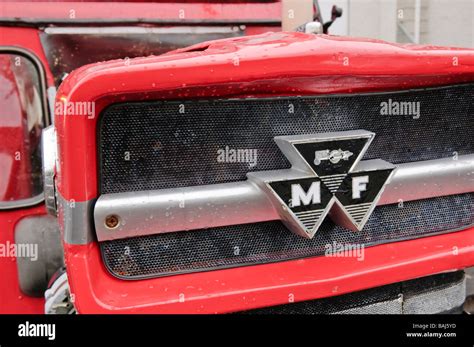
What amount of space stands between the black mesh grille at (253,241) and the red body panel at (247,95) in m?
0.03

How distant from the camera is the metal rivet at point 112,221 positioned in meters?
1.33

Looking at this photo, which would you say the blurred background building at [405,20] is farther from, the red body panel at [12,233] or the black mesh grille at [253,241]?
the black mesh grille at [253,241]

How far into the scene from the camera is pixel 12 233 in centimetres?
204

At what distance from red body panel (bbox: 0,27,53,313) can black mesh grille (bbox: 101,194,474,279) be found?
0.81m

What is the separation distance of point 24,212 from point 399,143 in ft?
4.79

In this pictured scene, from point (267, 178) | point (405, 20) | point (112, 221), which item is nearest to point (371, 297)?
point (267, 178)

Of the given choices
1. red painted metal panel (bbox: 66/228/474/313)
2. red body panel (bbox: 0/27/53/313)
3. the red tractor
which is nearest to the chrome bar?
the red tractor

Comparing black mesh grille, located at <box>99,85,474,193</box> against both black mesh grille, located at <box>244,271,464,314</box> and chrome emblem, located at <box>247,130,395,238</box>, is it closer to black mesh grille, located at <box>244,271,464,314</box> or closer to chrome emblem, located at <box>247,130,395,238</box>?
chrome emblem, located at <box>247,130,395,238</box>

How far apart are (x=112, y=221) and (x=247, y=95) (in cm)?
50

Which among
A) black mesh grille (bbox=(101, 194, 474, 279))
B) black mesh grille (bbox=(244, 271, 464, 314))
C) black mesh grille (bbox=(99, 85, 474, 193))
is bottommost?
black mesh grille (bbox=(244, 271, 464, 314))

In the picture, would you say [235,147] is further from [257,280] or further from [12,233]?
[12,233]

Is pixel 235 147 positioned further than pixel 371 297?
No

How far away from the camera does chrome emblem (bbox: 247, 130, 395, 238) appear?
140 centimetres
